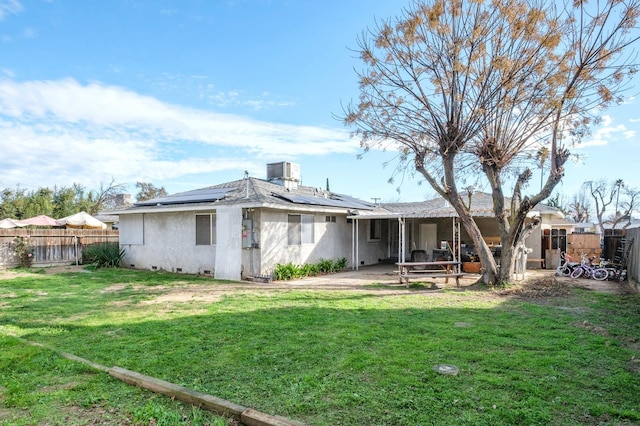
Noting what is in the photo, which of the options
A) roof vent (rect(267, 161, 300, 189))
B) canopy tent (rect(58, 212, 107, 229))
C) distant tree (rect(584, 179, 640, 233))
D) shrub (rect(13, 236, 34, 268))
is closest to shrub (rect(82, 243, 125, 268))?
shrub (rect(13, 236, 34, 268))

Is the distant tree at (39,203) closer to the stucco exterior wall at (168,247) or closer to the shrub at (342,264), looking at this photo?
the stucco exterior wall at (168,247)

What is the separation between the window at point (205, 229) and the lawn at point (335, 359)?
534 centimetres

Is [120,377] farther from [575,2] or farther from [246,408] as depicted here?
[575,2]

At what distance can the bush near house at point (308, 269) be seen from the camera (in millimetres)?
13469

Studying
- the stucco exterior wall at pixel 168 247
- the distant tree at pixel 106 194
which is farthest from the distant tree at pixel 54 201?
the stucco exterior wall at pixel 168 247

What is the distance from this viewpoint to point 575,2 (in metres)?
9.73

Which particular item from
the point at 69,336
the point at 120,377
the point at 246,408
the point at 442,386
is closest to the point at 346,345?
the point at 442,386

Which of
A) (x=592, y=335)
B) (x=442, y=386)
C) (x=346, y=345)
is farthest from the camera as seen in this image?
(x=592, y=335)

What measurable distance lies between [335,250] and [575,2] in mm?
11249

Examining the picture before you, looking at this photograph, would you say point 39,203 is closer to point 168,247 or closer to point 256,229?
point 168,247

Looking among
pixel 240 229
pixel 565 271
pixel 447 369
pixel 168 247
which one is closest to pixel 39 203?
pixel 168 247

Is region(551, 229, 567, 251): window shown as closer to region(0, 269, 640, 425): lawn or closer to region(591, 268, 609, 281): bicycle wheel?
region(591, 268, 609, 281): bicycle wheel

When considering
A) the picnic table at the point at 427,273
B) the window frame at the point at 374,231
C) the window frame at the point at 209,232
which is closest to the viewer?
the picnic table at the point at 427,273

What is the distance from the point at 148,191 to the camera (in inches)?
1607
